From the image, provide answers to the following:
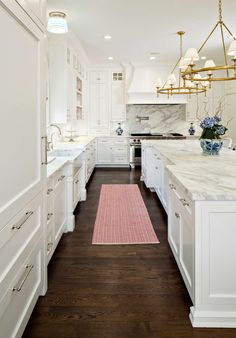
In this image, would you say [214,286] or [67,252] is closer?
[214,286]

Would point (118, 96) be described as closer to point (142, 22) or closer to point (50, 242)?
point (142, 22)

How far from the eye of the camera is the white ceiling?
4254 millimetres

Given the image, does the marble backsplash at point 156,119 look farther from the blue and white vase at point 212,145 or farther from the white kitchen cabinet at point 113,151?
the blue and white vase at point 212,145

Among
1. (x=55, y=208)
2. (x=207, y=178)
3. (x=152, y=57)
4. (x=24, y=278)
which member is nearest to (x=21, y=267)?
(x=24, y=278)

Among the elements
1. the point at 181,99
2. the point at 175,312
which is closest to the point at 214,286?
the point at 175,312

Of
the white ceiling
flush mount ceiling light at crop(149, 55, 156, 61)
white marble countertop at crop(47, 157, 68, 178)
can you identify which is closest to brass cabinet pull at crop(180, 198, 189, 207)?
white marble countertop at crop(47, 157, 68, 178)

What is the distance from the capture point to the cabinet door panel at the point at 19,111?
137 centimetres

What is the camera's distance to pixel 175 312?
6.51ft

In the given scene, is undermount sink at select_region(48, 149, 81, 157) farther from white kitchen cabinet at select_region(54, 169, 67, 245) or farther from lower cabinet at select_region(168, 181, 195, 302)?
lower cabinet at select_region(168, 181, 195, 302)

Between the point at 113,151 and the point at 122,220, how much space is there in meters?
4.72

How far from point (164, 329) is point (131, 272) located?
2.54 ft

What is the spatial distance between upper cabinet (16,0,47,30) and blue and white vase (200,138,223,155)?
2.27 metres

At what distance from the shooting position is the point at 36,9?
187 cm

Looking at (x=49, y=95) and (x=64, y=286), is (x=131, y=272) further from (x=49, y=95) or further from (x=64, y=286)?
(x=49, y=95)
